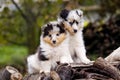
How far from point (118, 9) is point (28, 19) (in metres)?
1.37

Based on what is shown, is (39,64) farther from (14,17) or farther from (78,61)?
(14,17)

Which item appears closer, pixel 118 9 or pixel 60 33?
pixel 60 33

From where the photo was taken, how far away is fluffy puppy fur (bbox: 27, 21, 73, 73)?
13.5 feet

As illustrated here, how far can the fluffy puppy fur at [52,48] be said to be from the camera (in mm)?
4109

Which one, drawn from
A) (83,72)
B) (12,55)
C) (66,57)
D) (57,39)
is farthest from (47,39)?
(12,55)

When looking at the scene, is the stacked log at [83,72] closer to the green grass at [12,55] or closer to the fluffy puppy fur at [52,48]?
the fluffy puppy fur at [52,48]

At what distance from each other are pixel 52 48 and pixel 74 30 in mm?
237

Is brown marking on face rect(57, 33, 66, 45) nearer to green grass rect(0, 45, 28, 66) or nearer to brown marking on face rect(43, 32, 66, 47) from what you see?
brown marking on face rect(43, 32, 66, 47)

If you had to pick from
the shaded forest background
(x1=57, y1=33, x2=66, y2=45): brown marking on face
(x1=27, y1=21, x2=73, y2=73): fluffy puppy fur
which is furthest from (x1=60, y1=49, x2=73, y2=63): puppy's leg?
the shaded forest background

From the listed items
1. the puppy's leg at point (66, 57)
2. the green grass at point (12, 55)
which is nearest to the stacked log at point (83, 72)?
the puppy's leg at point (66, 57)

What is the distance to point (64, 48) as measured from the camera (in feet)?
13.5

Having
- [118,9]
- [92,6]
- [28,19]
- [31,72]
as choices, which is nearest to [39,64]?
[31,72]

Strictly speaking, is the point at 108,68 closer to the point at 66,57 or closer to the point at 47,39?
the point at 66,57

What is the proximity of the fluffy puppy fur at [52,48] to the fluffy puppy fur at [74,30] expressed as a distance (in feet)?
0.20
